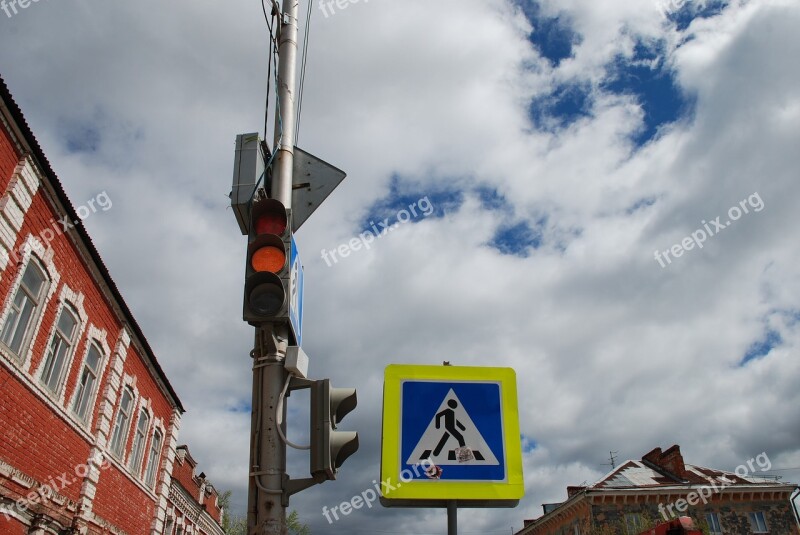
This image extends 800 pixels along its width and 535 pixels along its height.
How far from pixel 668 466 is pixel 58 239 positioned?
1498 inches

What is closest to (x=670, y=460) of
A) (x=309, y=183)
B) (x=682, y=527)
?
(x=682, y=527)

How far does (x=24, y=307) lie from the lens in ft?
32.8

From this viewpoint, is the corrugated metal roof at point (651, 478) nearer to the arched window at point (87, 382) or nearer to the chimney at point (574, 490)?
the chimney at point (574, 490)

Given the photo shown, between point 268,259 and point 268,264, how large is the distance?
0.10 ft

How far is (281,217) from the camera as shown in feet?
11.5

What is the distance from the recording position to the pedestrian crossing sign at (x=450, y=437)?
9.15 ft

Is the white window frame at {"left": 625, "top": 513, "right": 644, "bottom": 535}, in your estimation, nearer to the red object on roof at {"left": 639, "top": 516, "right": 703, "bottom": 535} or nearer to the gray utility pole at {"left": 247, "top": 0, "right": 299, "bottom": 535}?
the red object on roof at {"left": 639, "top": 516, "right": 703, "bottom": 535}

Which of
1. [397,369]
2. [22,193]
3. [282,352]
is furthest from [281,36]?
[22,193]

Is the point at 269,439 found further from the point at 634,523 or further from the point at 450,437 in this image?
the point at 634,523

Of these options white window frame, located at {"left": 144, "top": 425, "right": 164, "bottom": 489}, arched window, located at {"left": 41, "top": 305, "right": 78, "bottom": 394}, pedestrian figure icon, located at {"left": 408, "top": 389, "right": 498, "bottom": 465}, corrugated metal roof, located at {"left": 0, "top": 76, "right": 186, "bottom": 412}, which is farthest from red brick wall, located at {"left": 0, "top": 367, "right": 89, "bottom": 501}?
pedestrian figure icon, located at {"left": 408, "top": 389, "right": 498, "bottom": 465}

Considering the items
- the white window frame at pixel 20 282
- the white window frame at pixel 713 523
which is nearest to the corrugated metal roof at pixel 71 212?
the white window frame at pixel 20 282

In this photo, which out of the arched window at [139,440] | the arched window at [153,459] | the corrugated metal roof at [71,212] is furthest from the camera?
the arched window at [153,459]

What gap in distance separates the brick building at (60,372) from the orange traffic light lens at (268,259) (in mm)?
7459

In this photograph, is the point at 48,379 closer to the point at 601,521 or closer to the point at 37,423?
the point at 37,423
